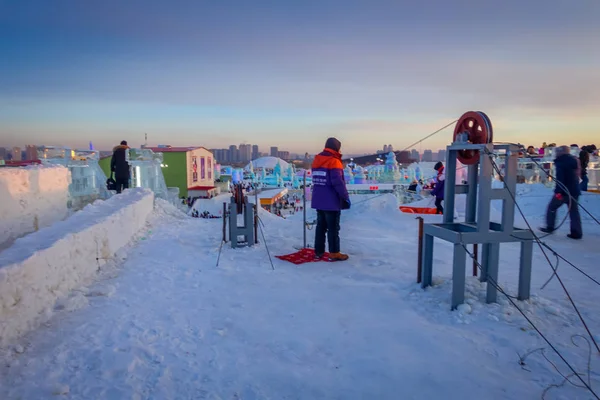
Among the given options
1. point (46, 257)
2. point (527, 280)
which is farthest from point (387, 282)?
point (46, 257)

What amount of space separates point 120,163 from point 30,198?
4508 millimetres

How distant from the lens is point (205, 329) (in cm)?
351

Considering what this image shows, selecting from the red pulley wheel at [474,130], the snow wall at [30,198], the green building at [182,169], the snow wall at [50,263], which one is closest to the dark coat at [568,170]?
the red pulley wheel at [474,130]

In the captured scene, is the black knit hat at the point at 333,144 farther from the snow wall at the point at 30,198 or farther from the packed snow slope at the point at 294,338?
the snow wall at the point at 30,198

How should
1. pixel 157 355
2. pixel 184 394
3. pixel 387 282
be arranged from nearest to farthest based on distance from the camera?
pixel 184 394 < pixel 157 355 < pixel 387 282

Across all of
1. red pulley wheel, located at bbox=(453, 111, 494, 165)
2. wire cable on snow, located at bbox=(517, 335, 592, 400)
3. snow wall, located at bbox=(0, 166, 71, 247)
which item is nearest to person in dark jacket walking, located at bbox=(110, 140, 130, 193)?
snow wall, located at bbox=(0, 166, 71, 247)

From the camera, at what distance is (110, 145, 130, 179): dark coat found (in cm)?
1146

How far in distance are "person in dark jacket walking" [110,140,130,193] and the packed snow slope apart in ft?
23.3

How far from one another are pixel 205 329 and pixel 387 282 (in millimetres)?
2432

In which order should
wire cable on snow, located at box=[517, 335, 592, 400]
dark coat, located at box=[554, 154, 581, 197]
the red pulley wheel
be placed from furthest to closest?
dark coat, located at box=[554, 154, 581, 197], the red pulley wheel, wire cable on snow, located at box=[517, 335, 592, 400]

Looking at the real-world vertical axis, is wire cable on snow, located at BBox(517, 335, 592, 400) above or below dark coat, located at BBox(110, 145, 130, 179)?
below

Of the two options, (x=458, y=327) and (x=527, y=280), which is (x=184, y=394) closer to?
(x=458, y=327)

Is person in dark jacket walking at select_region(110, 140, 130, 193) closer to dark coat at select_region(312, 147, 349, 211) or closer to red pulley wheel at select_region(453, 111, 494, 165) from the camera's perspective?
dark coat at select_region(312, 147, 349, 211)

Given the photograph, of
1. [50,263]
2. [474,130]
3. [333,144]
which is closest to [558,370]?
[474,130]
